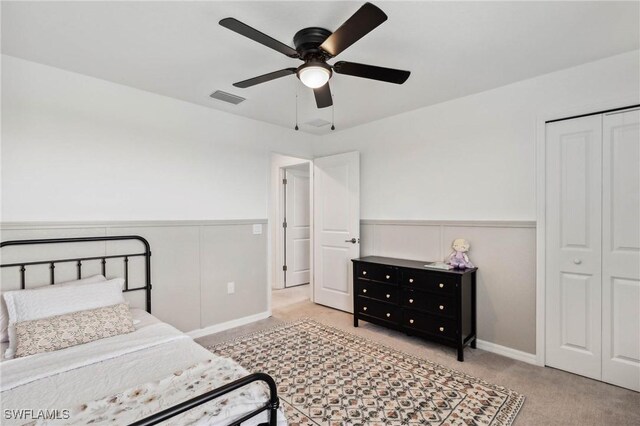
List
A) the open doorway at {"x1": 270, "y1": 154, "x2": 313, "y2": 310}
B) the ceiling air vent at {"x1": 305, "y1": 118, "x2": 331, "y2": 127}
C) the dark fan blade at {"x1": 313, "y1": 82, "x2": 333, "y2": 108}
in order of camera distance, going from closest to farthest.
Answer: the dark fan blade at {"x1": 313, "y1": 82, "x2": 333, "y2": 108}, the ceiling air vent at {"x1": 305, "y1": 118, "x2": 331, "y2": 127}, the open doorway at {"x1": 270, "y1": 154, "x2": 313, "y2": 310}

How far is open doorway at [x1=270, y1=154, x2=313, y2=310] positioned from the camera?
18.7 ft

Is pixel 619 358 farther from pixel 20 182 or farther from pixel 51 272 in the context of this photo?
pixel 20 182

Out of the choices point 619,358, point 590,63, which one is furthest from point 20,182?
point 619,358

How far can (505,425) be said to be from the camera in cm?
201

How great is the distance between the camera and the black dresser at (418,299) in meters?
2.96

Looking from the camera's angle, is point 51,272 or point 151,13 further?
point 51,272

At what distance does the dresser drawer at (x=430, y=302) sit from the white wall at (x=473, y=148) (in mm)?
877

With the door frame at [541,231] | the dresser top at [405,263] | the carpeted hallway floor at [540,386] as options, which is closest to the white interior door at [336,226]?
the dresser top at [405,263]

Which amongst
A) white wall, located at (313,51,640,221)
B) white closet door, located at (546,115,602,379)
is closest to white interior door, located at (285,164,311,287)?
white wall, located at (313,51,640,221)

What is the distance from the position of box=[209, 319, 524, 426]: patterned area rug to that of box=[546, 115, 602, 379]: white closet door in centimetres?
80

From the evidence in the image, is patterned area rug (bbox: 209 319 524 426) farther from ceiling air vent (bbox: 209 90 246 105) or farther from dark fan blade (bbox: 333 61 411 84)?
ceiling air vent (bbox: 209 90 246 105)

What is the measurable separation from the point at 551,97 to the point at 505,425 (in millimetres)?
2604

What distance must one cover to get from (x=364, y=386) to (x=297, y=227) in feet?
12.2

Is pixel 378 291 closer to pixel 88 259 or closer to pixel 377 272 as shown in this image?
pixel 377 272
